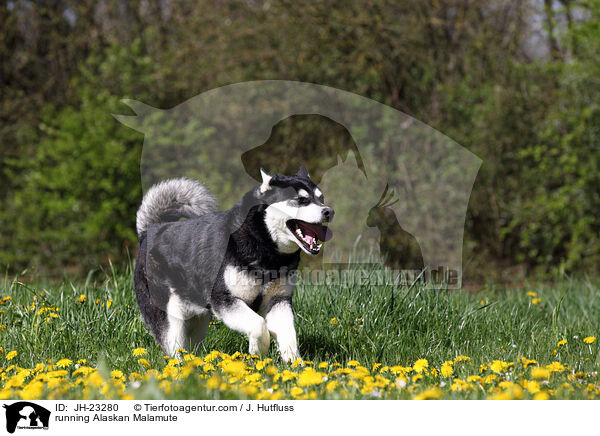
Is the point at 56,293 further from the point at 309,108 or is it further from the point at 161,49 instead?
the point at 161,49

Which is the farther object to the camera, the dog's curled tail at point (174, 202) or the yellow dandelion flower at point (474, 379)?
the dog's curled tail at point (174, 202)

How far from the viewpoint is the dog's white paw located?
3.19m

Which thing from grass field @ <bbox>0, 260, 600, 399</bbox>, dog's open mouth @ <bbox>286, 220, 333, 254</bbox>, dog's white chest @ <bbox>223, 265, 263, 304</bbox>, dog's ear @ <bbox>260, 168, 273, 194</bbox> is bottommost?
grass field @ <bbox>0, 260, 600, 399</bbox>

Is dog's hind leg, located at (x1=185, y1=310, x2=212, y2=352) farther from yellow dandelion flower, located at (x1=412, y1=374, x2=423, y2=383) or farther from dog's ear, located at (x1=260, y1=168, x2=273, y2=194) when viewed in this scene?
yellow dandelion flower, located at (x1=412, y1=374, x2=423, y2=383)

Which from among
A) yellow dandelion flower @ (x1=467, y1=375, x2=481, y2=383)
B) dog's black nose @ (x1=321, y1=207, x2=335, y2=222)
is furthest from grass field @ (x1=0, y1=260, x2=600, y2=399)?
dog's black nose @ (x1=321, y1=207, x2=335, y2=222)

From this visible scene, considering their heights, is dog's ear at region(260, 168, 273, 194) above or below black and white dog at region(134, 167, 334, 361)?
above

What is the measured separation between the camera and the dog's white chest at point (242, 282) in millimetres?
3322

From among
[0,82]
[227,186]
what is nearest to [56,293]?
[227,186]

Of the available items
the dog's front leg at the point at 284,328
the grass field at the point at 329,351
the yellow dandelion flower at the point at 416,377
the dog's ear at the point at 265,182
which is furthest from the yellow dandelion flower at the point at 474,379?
the dog's ear at the point at 265,182

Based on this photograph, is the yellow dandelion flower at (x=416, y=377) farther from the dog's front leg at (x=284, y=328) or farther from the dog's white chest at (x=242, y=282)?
the dog's white chest at (x=242, y=282)

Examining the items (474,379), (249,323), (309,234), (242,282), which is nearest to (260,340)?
(249,323)

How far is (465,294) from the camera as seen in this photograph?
562 centimetres

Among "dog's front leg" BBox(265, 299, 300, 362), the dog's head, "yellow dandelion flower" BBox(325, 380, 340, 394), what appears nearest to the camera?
"yellow dandelion flower" BBox(325, 380, 340, 394)
